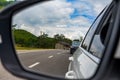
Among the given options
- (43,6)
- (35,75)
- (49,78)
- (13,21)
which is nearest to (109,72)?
(49,78)

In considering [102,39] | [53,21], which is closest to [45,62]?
[102,39]

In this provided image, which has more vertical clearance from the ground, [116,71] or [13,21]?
[13,21]

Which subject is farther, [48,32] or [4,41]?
[48,32]

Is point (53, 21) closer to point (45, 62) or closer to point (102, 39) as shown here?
point (102, 39)

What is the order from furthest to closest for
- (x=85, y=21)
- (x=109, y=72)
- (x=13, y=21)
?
(x=85, y=21)
(x=13, y=21)
(x=109, y=72)

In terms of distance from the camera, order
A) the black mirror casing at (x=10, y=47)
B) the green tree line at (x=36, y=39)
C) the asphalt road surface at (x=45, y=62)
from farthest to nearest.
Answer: the green tree line at (x=36, y=39)
the asphalt road surface at (x=45, y=62)
the black mirror casing at (x=10, y=47)

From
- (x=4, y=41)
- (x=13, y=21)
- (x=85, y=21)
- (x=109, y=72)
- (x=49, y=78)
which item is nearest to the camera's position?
(x=109, y=72)

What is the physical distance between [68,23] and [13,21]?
1.15ft

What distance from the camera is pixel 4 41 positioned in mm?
1966

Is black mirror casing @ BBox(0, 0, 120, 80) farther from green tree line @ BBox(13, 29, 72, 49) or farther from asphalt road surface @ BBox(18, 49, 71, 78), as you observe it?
green tree line @ BBox(13, 29, 72, 49)

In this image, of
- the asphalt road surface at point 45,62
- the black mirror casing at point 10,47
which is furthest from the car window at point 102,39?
the black mirror casing at point 10,47

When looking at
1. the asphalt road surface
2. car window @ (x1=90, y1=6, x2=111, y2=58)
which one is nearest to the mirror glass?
the asphalt road surface

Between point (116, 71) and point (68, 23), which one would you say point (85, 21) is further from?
point (116, 71)

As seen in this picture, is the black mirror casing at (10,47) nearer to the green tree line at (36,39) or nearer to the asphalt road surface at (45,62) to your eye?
the asphalt road surface at (45,62)
